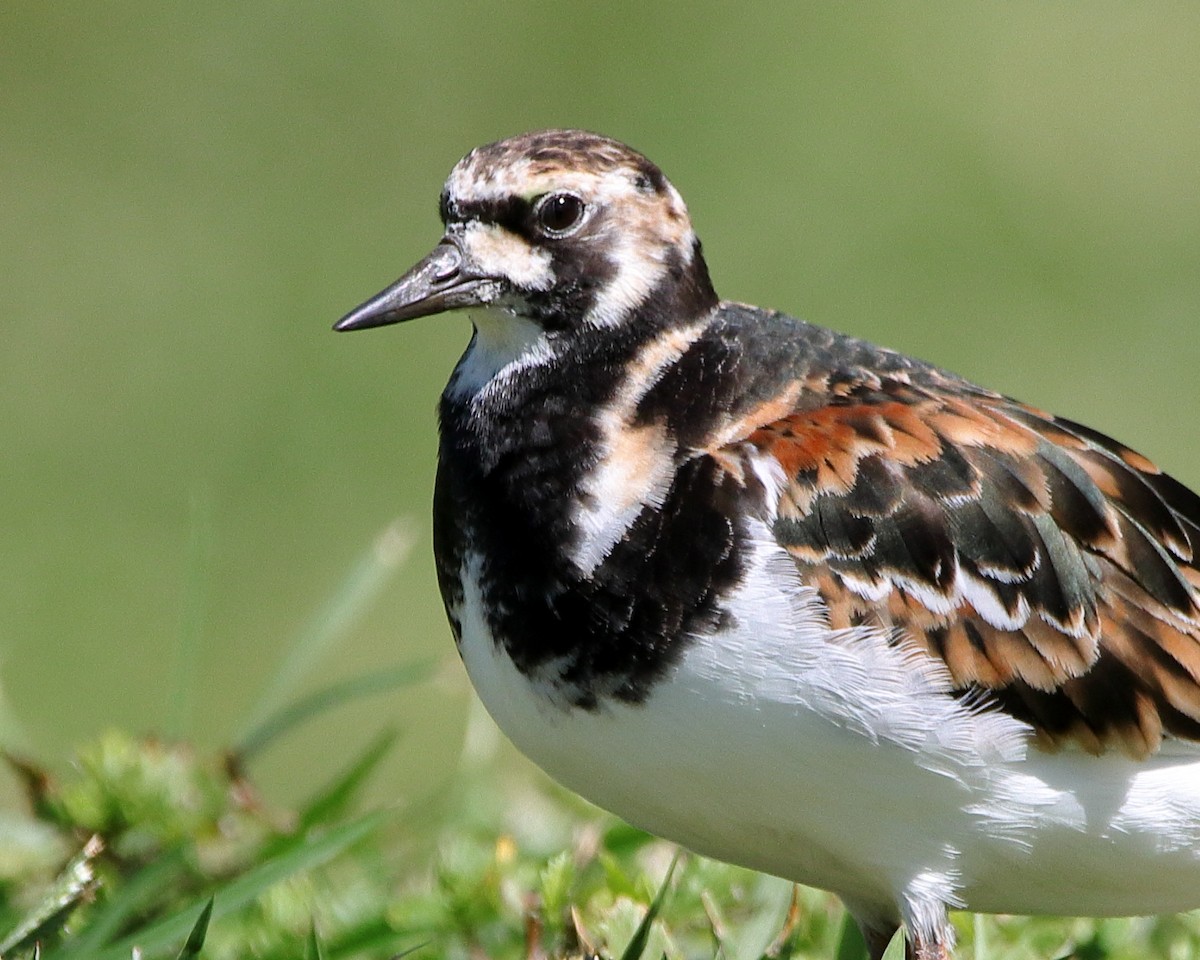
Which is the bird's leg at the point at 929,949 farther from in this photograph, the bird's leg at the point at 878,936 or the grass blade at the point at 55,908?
the grass blade at the point at 55,908

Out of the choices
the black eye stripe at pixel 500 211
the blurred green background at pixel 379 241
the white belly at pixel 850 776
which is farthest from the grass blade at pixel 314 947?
the blurred green background at pixel 379 241

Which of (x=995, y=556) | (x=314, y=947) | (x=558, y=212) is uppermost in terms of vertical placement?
(x=558, y=212)

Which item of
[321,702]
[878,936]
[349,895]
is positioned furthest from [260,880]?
[878,936]

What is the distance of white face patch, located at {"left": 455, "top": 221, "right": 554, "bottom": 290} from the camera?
391cm

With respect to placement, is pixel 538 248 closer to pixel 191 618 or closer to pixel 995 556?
pixel 995 556

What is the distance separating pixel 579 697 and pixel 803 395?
2.64 ft

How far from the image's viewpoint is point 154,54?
1141 centimetres

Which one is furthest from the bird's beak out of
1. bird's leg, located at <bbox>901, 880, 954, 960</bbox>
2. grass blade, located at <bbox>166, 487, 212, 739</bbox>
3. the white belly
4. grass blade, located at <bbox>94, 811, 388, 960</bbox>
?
bird's leg, located at <bbox>901, 880, 954, 960</bbox>

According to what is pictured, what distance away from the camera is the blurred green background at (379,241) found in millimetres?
8586

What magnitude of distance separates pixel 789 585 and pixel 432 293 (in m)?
0.97

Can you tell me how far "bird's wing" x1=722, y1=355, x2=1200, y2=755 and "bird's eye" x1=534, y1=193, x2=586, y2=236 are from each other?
56cm

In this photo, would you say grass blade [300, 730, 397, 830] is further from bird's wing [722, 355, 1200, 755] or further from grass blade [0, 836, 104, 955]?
bird's wing [722, 355, 1200, 755]

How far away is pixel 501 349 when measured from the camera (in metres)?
3.98

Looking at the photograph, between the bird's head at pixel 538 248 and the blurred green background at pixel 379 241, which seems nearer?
the bird's head at pixel 538 248
